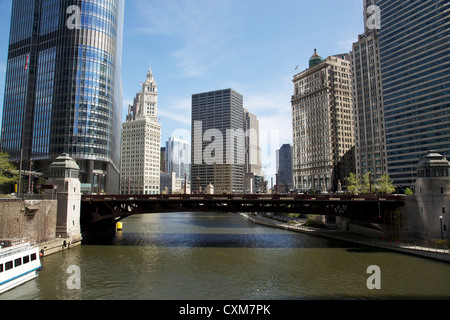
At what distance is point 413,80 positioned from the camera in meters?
133

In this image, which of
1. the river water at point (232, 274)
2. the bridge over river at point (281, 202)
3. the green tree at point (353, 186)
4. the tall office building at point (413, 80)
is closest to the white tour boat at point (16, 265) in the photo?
the river water at point (232, 274)

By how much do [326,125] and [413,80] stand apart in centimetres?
4620

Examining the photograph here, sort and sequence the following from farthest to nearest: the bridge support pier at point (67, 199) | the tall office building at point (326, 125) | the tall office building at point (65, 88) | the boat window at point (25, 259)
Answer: the tall office building at point (326, 125) < the tall office building at point (65, 88) < the bridge support pier at point (67, 199) < the boat window at point (25, 259)

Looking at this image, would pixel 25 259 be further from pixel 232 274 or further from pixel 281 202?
pixel 281 202

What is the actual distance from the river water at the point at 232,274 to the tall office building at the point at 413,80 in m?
99.8

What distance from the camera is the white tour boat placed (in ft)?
101

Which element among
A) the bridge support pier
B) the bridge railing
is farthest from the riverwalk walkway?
the bridge support pier

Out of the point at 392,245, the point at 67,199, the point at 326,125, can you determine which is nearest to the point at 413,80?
the point at 326,125

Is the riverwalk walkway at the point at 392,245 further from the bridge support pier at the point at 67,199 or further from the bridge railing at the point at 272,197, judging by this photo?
the bridge support pier at the point at 67,199

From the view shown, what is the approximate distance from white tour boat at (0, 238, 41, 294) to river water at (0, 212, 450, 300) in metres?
0.94

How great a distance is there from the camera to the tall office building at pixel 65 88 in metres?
112

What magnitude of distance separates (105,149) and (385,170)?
415ft

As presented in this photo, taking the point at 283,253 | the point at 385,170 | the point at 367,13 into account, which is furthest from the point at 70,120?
the point at 367,13

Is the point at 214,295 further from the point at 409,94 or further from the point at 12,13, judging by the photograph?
the point at 12,13
